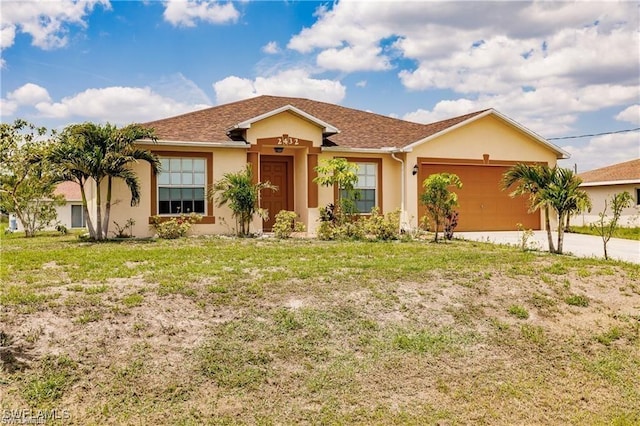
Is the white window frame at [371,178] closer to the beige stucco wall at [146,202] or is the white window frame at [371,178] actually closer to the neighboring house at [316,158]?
the neighboring house at [316,158]

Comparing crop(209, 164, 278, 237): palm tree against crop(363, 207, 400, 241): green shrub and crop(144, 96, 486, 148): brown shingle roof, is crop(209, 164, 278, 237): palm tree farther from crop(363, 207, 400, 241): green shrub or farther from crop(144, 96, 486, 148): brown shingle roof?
crop(363, 207, 400, 241): green shrub

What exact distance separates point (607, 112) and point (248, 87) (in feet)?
72.9

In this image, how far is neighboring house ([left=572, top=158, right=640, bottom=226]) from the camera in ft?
85.5

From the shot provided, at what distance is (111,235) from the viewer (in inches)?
566

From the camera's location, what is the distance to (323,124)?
52.2ft

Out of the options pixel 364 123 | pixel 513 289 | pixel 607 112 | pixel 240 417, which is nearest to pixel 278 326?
pixel 240 417

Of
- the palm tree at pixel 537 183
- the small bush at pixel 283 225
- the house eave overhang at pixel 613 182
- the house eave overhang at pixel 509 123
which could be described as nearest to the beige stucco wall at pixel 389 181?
the house eave overhang at pixel 509 123

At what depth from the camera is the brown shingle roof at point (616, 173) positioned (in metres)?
27.0

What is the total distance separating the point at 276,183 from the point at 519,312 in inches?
426

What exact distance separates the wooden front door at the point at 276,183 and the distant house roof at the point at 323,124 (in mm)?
1505

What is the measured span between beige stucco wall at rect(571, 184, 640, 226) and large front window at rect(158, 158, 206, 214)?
18.9 m

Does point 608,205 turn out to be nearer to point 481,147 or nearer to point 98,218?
point 481,147

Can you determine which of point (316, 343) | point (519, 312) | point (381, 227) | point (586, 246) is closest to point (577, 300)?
point (519, 312)

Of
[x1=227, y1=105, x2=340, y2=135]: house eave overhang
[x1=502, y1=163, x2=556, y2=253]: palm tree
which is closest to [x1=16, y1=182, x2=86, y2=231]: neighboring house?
[x1=227, y1=105, x2=340, y2=135]: house eave overhang
